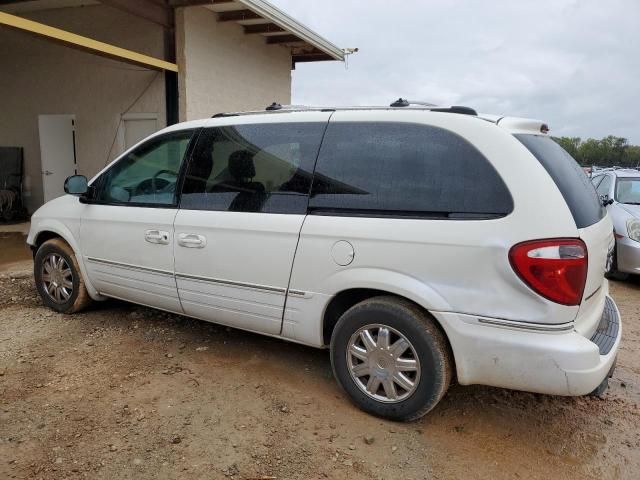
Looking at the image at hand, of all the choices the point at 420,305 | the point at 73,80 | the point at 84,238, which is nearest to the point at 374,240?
the point at 420,305

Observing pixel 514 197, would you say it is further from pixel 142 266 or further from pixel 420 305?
pixel 142 266

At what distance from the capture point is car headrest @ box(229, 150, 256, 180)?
3.43 meters

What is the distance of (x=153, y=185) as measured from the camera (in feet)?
13.0

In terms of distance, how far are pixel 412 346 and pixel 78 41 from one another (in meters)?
6.16

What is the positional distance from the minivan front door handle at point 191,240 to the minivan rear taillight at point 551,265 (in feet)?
6.66

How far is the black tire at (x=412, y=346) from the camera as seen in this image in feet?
8.96

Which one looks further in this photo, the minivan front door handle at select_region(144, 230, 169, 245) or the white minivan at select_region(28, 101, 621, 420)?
the minivan front door handle at select_region(144, 230, 169, 245)

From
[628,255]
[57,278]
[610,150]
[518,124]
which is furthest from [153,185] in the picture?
[610,150]

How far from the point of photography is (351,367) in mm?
3033

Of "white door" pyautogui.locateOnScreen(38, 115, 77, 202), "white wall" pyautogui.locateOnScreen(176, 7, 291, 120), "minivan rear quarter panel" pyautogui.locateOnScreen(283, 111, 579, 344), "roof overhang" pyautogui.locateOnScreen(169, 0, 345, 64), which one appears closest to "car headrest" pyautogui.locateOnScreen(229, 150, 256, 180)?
"minivan rear quarter panel" pyautogui.locateOnScreen(283, 111, 579, 344)

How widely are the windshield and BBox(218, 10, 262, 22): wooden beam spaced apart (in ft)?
21.5

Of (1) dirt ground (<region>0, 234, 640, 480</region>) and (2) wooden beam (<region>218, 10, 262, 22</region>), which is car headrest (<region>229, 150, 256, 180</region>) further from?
(2) wooden beam (<region>218, 10, 262, 22</region>)

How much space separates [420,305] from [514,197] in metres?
0.75

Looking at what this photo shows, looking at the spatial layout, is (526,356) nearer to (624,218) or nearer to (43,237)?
(43,237)
